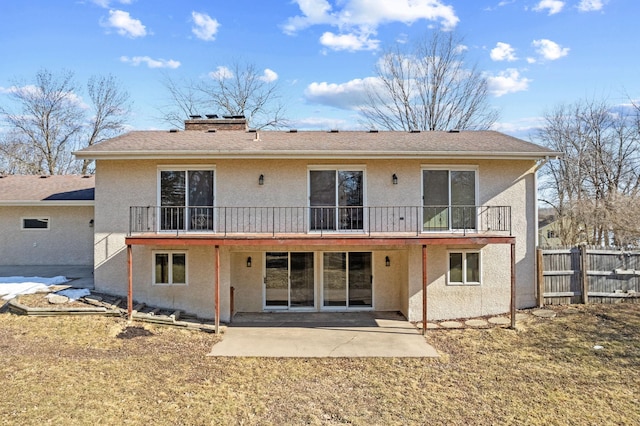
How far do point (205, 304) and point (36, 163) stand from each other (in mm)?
26236

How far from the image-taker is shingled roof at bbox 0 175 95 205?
13.2 meters

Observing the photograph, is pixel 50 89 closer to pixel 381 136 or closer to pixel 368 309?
pixel 381 136

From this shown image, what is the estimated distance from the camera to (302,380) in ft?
20.8

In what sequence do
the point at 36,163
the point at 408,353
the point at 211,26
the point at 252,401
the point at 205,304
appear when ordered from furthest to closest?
the point at 36,163 < the point at 211,26 < the point at 205,304 < the point at 408,353 < the point at 252,401

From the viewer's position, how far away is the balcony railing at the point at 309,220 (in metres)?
10.1

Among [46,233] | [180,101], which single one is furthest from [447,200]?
[180,101]

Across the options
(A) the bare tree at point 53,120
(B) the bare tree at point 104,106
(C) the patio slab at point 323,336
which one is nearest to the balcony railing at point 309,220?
(C) the patio slab at point 323,336

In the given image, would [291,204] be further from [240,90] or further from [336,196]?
[240,90]

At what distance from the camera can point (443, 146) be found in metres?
10.4

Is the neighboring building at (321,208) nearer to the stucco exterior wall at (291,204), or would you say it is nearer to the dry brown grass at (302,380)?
the stucco exterior wall at (291,204)

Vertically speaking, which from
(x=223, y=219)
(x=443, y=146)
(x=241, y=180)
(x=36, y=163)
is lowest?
(x=223, y=219)

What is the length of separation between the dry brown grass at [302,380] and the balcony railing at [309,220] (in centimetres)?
286

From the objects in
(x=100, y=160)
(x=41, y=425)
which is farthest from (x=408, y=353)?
(x=100, y=160)

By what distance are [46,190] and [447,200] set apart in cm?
1542
